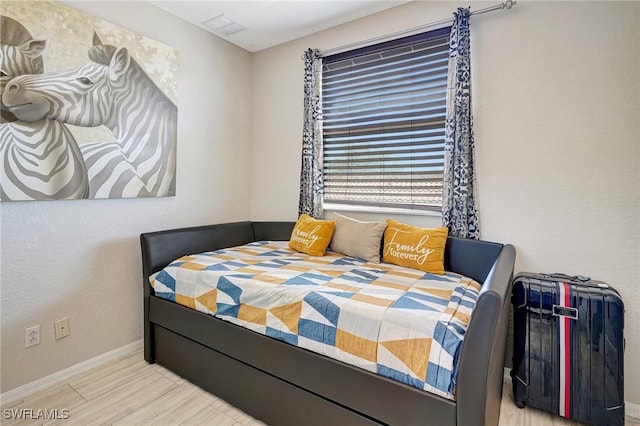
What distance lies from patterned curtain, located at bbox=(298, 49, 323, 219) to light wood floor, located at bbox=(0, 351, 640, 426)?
1620 mm

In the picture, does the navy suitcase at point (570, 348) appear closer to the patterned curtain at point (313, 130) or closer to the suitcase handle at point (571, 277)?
the suitcase handle at point (571, 277)

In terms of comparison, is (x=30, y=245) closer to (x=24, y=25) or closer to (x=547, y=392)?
(x=24, y=25)

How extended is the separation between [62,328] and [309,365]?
5.47 feet

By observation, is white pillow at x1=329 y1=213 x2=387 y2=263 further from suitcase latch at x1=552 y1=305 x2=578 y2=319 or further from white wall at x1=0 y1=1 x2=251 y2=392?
white wall at x1=0 y1=1 x2=251 y2=392

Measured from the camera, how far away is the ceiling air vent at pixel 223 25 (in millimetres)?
2623

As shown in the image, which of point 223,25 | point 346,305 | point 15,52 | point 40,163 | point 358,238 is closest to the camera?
point 346,305

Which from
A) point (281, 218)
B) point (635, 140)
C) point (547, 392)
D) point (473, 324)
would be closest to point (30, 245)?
point (281, 218)

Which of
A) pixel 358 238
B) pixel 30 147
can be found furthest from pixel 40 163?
pixel 358 238

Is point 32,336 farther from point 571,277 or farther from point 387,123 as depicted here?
point 571,277

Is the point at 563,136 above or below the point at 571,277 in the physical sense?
above

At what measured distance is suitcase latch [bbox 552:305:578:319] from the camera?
1636 mm

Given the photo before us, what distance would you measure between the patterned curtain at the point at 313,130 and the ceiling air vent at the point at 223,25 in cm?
64

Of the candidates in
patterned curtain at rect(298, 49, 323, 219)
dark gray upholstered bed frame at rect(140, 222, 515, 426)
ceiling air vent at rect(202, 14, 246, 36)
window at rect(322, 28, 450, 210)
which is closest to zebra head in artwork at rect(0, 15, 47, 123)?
dark gray upholstered bed frame at rect(140, 222, 515, 426)

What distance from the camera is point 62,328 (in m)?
2.00
